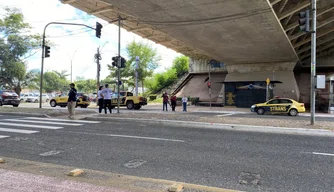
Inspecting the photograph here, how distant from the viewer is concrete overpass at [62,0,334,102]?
591 inches

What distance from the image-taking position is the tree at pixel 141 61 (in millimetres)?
49247

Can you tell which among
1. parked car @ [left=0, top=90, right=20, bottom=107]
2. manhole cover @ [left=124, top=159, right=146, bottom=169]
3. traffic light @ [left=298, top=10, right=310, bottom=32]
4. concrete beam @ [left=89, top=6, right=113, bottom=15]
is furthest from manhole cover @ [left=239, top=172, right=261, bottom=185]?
parked car @ [left=0, top=90, right=20, bottom=107]

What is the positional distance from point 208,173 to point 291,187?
1.40 meters

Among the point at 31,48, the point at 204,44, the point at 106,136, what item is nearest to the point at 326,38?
the point at 204,44

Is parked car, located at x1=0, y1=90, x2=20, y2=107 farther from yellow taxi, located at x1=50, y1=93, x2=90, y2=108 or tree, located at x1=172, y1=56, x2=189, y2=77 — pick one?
tree, located at x1=172, y1=56, x2=189, y2=77

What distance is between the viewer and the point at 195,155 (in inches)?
246

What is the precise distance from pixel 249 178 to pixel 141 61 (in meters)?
46.0

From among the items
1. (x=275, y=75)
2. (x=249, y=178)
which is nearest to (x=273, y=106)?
(x=275, y=75)

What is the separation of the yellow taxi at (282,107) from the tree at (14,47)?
41.2 m

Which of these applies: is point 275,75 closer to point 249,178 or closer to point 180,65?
point 180,65

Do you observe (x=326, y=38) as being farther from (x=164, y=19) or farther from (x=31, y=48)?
(x=31, y=48)

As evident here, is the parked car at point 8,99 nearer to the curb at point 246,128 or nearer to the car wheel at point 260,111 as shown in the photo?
the curb at point 246,128

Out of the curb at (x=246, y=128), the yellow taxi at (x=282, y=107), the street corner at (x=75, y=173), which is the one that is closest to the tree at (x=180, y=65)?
the yellow taxi at (x=282, y=107)

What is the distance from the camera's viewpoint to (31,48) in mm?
47688
